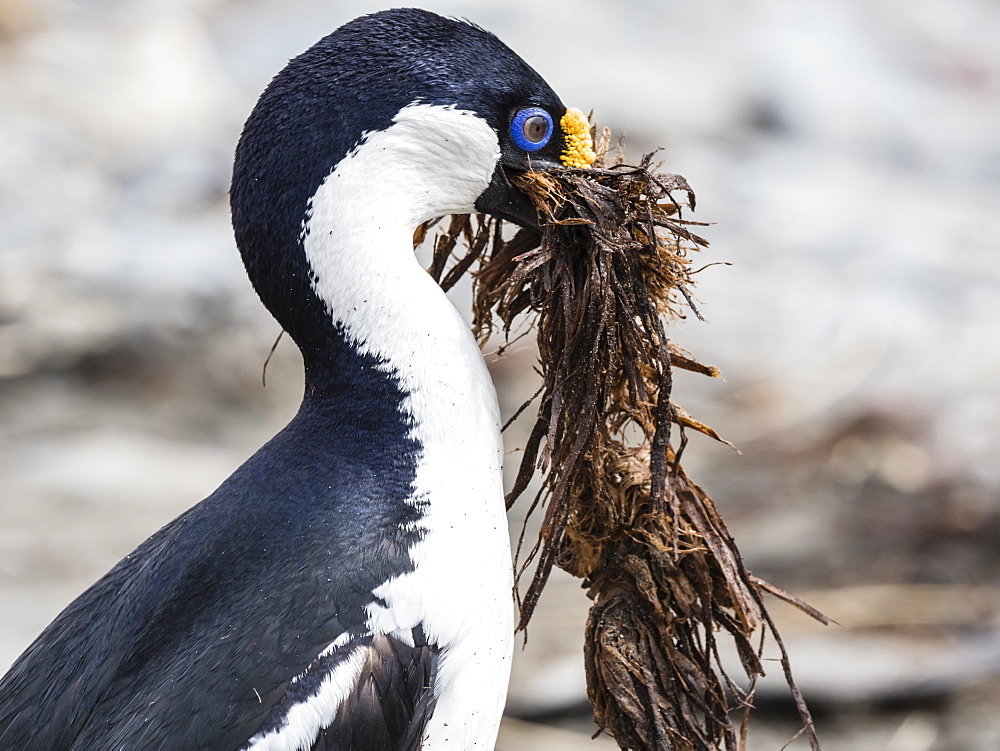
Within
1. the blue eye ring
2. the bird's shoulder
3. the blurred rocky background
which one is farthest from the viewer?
the blurred rocky background

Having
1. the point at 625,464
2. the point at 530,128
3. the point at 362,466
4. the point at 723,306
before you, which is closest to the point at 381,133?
the point at 530,128

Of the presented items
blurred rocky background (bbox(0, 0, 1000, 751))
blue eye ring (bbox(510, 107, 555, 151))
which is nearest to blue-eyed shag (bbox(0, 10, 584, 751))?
blue eye ring (bbox(510, 107, 555, 151))

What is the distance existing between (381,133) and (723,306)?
215 centimetres

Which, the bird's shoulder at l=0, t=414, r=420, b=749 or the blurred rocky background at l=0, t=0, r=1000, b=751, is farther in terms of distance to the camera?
the blurred rocky background at l=0, t=0, r=1000, b=751

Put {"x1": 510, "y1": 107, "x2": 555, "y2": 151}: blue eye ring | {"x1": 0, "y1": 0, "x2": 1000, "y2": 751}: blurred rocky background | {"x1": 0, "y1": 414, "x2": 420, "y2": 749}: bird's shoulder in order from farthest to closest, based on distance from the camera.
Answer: {"x1": 0, "y1": 0, "x2": 1000, "y2": 751}: blurred rocky background → {"x1": 510, "y1": 107, "x2": 555, "y2": 151}: blue eye ring → {"x1": 0, "y1": 414, "x2": 420, "y2": 749}: bird's shoulder

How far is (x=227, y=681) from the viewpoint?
111 centimetres

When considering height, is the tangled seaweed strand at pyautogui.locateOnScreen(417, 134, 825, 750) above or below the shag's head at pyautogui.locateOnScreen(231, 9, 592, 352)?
below

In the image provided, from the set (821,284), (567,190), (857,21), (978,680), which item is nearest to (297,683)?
(567,190)

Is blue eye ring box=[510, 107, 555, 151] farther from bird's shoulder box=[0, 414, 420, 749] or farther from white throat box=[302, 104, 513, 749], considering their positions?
bird's shoulder box=[0, 414, 420, 749]

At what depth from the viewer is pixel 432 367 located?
1.22 meters

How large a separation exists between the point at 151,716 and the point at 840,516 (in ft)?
6.71

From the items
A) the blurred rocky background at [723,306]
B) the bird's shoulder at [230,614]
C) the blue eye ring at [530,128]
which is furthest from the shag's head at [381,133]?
the blurred rocky background at [723,306]

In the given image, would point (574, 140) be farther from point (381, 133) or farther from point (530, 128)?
point (381, 133)

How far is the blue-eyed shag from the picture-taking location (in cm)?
114
